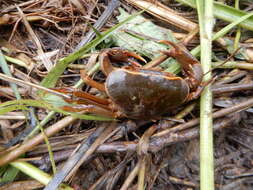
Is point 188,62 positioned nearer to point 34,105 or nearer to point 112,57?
point 112,57

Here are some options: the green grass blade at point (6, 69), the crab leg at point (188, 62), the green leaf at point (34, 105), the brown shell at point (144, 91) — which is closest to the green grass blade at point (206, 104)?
the crab leg at point (188, 62)

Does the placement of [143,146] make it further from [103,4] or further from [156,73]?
[103,4]

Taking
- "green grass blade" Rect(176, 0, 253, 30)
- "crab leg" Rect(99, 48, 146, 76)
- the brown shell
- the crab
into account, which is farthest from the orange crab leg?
"green grass blade" Rect(176, 0, 253, 30)

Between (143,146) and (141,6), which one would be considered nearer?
(143,146)

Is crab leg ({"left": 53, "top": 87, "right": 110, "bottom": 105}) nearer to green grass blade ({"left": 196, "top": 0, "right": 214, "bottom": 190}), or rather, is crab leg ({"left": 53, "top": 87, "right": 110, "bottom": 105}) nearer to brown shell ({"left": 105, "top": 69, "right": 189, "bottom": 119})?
brown shell ({"left": 105, "top": 69, "right": 189, "bottom": 119})

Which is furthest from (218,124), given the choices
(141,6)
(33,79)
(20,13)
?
(20,13)

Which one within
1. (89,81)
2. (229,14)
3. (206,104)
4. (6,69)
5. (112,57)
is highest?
(229,14)

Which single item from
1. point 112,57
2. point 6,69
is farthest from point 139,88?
point 6,69

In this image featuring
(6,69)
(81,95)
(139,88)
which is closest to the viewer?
(139,88)
